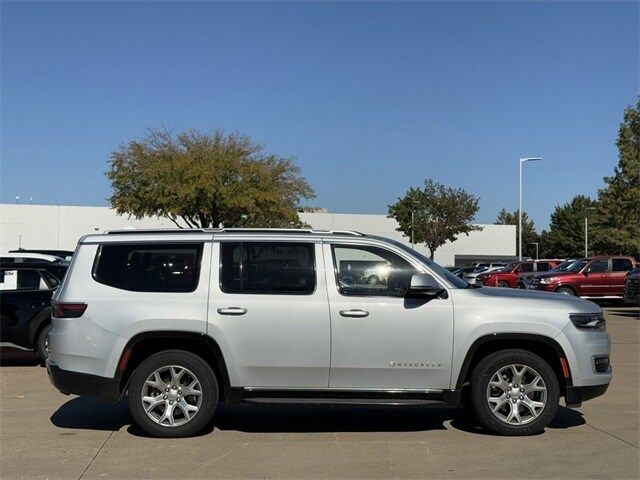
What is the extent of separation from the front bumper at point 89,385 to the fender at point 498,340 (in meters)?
3.17

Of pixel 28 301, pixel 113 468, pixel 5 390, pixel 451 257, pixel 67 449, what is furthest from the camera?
pixel 451 257

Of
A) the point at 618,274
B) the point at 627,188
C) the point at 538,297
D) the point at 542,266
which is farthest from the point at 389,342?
the point at 627,188

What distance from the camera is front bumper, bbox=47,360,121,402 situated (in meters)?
7.22

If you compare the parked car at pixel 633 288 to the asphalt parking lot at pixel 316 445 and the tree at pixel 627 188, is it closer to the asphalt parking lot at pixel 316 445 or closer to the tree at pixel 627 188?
the asphalt parking lot at pixel 316 445

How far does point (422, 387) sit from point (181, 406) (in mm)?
2231

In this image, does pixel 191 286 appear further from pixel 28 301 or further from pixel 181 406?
pixel 28 301

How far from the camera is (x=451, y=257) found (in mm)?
75000

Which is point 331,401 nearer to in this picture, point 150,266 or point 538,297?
point 150,266

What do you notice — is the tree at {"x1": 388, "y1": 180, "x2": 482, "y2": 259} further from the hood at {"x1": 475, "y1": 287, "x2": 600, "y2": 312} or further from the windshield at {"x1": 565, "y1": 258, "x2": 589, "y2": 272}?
the hood at {"x1": 475, "y1": 287, "x2": 600, "y2": 312}

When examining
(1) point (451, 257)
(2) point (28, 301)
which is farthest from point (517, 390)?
(1) point (451, 257)

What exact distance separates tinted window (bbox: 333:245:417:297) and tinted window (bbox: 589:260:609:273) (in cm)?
2093

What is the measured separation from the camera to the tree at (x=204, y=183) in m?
39.7

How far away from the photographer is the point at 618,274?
26734mm

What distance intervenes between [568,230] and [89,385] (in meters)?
89.8
